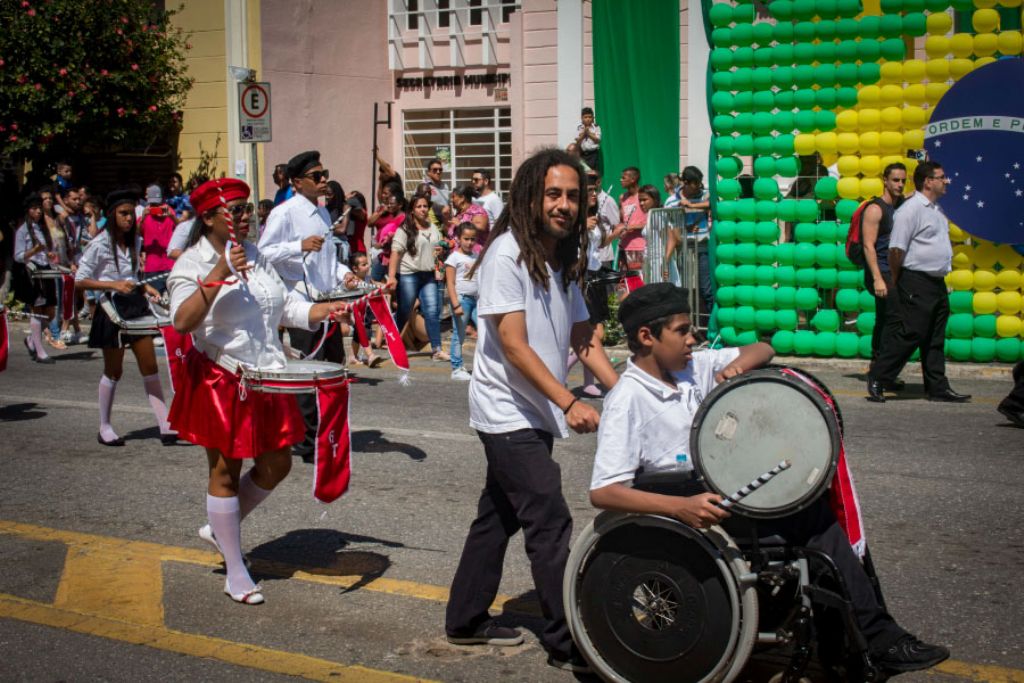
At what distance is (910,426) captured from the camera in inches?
352

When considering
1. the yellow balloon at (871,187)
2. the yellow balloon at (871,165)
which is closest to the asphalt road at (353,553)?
the yellow balloon at (871,187)

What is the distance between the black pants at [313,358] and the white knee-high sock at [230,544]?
9.19 ft

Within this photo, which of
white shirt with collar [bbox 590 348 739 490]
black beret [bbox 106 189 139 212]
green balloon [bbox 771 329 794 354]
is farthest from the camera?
green balloon [bbox 771 329 794 354]

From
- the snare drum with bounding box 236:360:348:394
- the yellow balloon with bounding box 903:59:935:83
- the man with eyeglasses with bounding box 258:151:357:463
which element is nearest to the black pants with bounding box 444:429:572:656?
the snare drum with bounding box 236:360:348:394

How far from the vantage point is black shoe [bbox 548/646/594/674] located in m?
4.33

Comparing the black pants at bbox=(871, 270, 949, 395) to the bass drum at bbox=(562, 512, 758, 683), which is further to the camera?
the black pants at bbox=(871, 270, 949, 395)

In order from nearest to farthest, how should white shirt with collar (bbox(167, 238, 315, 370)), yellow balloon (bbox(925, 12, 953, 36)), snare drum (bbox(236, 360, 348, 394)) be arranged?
snare drum (bbox(236, 360, 348, 394)) → white shirt with collar (bbox(167, 238, 315, 370)) → yellow balloon (bbox(925, 12, 953, 36))

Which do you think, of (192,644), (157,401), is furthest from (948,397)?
(192,644)

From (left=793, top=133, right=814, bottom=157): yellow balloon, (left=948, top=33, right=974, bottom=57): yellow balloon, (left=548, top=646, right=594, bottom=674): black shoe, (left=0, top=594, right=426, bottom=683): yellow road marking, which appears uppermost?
(left=948, top=33, right=974, bottom=57): yellow balloon

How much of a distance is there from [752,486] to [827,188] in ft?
28.9

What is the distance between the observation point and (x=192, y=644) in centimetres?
481

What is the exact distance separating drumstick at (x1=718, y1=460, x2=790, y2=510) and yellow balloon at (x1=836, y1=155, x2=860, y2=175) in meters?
8.76

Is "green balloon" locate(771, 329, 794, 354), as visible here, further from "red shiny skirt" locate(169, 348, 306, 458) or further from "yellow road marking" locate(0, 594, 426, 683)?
"yellow road marking" locate(0, 594, 426, 683)

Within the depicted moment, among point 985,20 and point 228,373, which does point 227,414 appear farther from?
point 985,20
